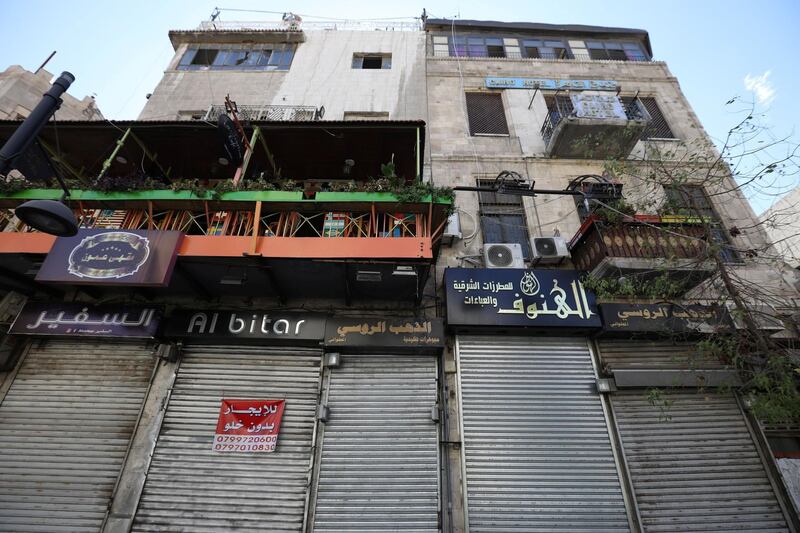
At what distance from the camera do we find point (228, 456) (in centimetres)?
764

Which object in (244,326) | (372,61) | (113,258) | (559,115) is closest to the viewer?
(113,258)

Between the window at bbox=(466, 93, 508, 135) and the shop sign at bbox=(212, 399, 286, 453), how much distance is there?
11.3 metres

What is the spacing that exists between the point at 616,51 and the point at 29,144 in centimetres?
2102

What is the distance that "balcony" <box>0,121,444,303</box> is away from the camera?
7738 mm

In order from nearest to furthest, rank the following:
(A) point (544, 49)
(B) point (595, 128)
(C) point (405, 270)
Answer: (C) point (405, 270)
(B) point (595, 128)
(A) point (544, 49)

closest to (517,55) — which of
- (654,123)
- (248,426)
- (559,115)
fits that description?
→ (559,115)

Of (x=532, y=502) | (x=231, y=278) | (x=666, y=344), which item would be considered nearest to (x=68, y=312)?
(x=231, y=278)

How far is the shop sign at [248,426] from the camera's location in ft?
25.2

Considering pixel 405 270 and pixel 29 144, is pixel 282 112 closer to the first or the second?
pixel 405 270

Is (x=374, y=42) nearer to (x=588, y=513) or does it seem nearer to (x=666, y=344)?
(x=666, y=344)

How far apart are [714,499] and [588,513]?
2.69 m

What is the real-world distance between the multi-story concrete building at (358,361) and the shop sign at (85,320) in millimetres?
58

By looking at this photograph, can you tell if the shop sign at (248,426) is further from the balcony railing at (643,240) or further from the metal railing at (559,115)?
the metal railing at (559,115)

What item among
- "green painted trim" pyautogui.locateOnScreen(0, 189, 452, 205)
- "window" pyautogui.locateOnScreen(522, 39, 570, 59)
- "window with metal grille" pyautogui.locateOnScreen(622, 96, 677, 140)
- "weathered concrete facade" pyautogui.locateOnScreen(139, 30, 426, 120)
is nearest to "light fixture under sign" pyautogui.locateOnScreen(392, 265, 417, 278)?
"green painted trim" pyautogui.locateOnScreen(0, 189, 452, 205)
